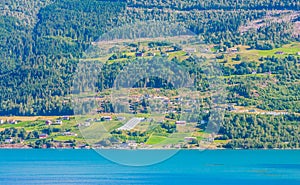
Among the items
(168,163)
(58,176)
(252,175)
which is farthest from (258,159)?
(58,176)

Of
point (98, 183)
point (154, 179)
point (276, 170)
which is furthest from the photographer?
point (276, 170)

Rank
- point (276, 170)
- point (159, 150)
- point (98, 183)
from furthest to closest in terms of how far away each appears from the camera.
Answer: point (159, 150) → point (276, 170) → point (98, 183)

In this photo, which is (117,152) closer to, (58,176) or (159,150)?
(159,150)

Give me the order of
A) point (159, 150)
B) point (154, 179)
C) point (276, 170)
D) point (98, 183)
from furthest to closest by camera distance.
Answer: point (159, 150) → point (276, 170) → point (154, 179) → point (98, 183)

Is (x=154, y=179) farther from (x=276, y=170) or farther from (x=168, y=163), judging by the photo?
(x=168, y=163)

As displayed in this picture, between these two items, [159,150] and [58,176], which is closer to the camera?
[58,176]

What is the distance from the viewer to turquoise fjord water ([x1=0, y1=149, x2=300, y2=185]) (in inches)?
5901

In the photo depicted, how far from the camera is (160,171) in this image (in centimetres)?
17288

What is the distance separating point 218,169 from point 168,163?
2636 cm

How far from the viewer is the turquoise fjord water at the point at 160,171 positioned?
14988cm

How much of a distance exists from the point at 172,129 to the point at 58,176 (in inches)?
1595

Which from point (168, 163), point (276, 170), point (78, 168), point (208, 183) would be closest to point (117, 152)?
point (168, 163)

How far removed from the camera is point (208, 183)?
146 meters

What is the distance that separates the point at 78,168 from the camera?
17512 cm
